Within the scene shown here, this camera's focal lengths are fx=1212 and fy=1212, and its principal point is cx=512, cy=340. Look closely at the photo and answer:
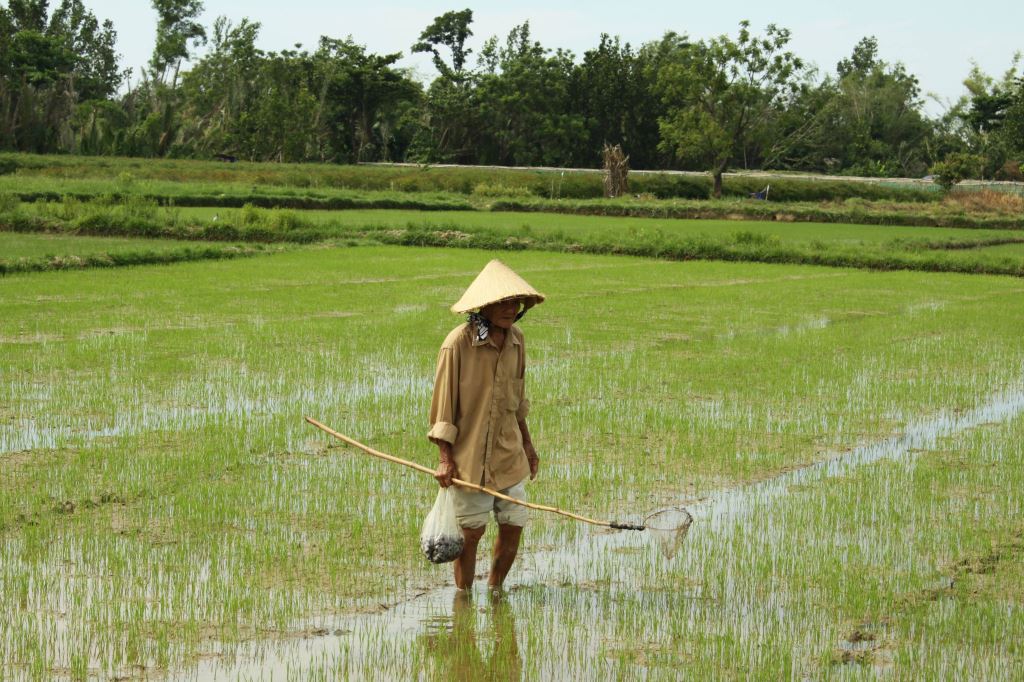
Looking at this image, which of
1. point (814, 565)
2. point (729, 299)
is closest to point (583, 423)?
point (814, 565)

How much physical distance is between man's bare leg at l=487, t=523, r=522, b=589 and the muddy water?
69 millimetres

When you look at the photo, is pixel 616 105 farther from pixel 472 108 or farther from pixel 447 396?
pixel 447 396

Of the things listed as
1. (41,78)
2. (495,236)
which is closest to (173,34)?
(41,78)

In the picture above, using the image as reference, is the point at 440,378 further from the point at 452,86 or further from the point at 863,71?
the point at 863,71

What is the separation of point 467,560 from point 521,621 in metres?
0.31

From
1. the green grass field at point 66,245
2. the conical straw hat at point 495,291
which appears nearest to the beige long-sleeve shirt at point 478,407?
the conical straw hat at point 495,291

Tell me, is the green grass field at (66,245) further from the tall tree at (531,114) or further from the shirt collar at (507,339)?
the tall tree at (531,114)

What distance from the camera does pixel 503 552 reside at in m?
4.22

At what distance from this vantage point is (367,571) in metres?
4.45

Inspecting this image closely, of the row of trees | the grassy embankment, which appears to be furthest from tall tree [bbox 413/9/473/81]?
the grassy embankment

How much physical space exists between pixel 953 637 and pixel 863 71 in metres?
62.8

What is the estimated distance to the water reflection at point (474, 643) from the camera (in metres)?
3.64

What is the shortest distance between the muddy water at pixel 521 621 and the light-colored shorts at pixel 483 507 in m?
0.30

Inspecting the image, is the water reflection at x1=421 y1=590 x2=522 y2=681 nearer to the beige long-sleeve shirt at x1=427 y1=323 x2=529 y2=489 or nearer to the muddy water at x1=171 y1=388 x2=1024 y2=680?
the muddy water at x1=171 y1=388 x2=1024 y2=680
